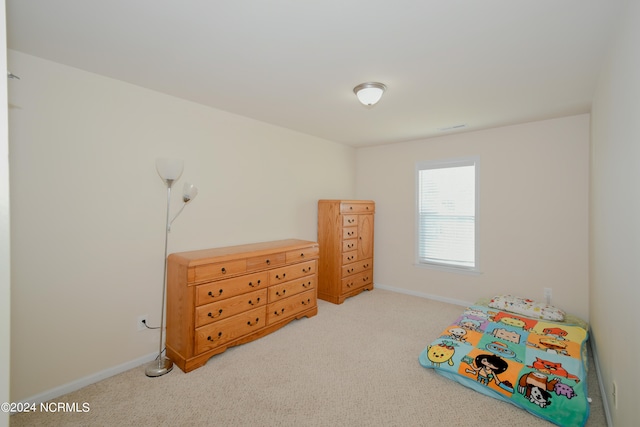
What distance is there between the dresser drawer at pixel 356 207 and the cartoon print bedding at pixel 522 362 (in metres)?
2.02

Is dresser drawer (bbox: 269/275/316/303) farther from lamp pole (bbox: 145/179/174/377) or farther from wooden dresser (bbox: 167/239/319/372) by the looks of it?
lamp pole (bbox: 145/179/174/377)

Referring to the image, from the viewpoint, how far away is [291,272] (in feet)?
10.9

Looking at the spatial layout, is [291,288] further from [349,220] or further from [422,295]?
[422,295]

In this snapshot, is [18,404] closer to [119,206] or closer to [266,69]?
[119,206]

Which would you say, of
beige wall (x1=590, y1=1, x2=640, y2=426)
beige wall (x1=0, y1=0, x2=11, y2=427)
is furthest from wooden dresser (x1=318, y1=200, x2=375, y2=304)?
beige wall (x1=0, y1=0, x2=11, y2=427)

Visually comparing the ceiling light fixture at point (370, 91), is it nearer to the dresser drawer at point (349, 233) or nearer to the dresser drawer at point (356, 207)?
the dresser drawer at point (356, 207)

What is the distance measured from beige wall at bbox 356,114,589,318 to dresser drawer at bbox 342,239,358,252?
0.83 metres

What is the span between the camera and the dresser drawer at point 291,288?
3.12m

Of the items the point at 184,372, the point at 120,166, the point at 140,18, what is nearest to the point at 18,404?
the point at 184,372

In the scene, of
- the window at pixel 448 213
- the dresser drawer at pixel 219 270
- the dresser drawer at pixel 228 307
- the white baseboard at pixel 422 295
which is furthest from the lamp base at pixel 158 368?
the window at pixel 448 213

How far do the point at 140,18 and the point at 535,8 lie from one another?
2195mm

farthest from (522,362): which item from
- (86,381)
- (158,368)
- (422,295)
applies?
(86,381)

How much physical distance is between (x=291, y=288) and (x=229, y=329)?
85 centimetres

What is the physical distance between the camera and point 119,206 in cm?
243
